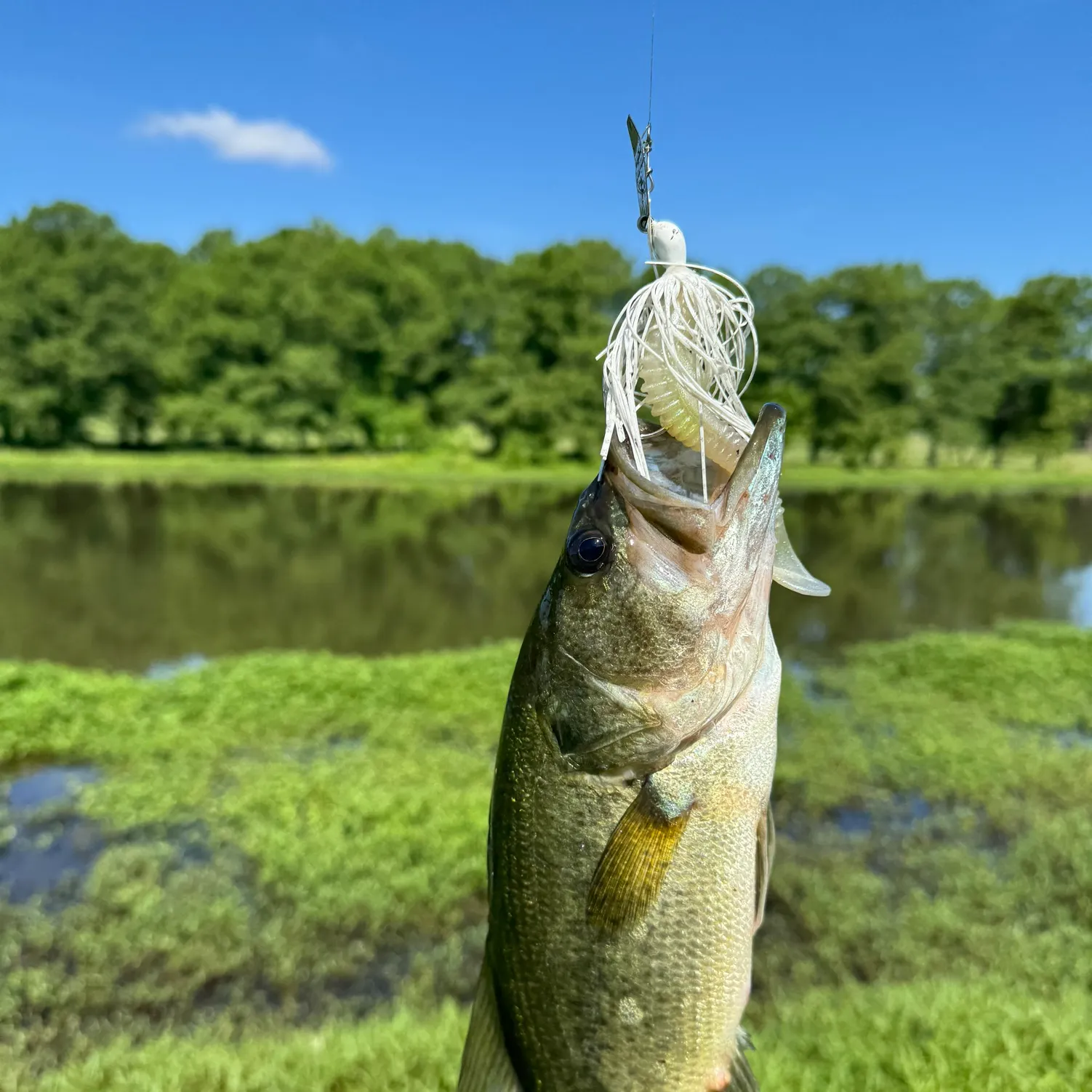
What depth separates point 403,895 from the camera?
565 cm

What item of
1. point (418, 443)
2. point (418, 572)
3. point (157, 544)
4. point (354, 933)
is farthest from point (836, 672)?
point (418, 443)

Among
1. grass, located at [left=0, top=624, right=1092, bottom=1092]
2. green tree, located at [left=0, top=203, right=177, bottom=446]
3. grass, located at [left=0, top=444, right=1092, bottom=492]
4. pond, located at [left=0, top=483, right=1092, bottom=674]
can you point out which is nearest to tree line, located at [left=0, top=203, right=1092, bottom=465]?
green tree, located at [left=0, top=203, right=177, bottom=446]

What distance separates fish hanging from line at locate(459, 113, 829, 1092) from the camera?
1.57 meters

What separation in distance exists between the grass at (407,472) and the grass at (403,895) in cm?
3128

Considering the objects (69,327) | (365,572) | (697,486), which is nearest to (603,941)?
(697,486)

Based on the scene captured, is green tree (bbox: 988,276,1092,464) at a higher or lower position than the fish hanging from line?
higher

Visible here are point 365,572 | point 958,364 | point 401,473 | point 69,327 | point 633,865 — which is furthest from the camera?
point 958,364

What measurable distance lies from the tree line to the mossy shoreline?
1962 mm

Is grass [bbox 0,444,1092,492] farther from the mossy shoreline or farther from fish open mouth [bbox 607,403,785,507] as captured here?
fish open mouth [bbox 607,403,785,507]

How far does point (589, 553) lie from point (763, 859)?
753 millimetres

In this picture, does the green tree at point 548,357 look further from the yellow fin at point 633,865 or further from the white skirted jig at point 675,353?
the yellow fin at point 633,865

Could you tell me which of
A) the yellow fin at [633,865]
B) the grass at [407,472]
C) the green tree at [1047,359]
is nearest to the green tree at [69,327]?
the grass at [407,472]

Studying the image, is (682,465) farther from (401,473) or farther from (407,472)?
(407,472)

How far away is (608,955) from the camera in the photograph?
1.62 meters
